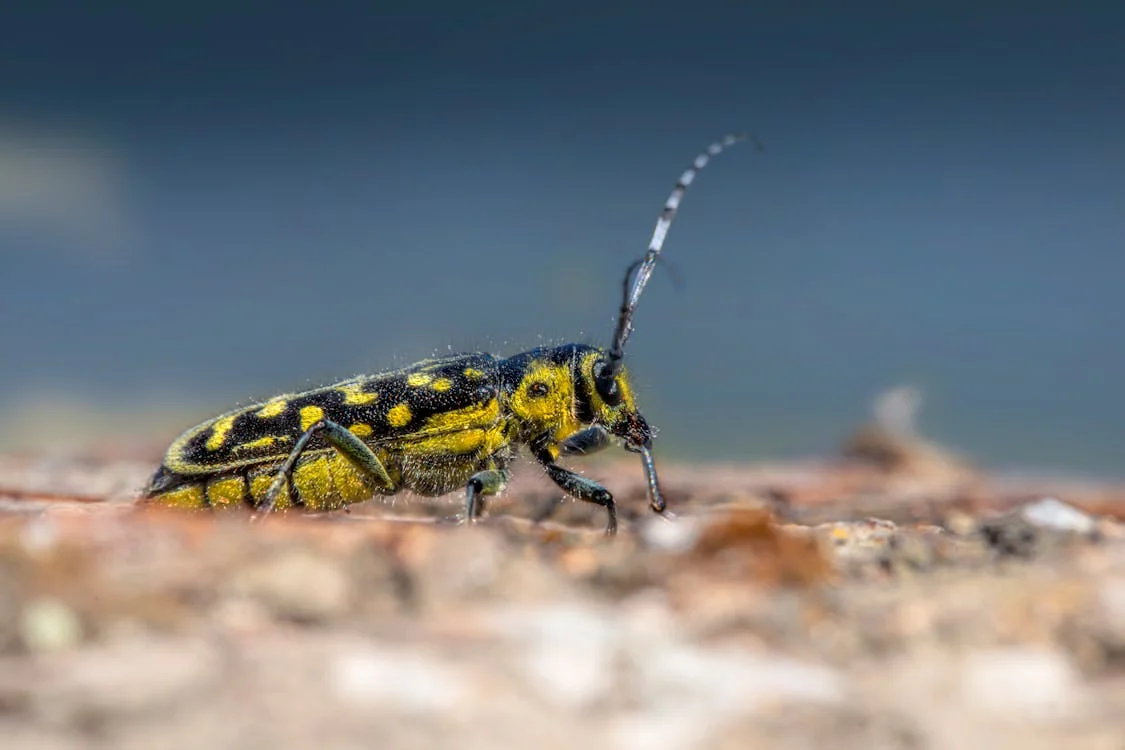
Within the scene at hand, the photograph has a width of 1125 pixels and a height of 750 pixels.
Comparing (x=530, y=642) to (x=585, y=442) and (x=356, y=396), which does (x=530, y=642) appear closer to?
(x=356, y=396)

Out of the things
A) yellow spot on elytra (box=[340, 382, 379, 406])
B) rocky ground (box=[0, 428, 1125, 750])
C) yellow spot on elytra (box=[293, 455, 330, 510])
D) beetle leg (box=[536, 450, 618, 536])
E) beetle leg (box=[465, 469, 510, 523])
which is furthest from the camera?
yellow spot on elytra (box=[340, 382, 379, 406])

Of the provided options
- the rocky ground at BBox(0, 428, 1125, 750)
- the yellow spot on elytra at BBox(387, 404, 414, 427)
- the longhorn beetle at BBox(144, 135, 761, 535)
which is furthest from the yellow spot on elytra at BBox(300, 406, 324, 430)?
the rocky ground at BBox(0, 428, 1125, 750)

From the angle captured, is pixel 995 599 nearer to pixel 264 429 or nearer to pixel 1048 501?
pixel 1048 501

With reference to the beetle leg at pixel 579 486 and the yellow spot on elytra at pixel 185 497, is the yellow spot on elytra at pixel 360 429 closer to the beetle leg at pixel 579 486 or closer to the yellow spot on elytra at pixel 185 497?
the yellow spot on elytra at pixel 185 497

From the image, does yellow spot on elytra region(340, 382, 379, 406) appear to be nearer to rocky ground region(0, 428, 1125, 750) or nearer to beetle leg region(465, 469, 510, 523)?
beetle leg region(465, 469, 510, 523)

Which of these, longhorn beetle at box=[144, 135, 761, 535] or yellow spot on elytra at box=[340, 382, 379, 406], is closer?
longhorn beetle at box=[144, 135, 761, 535]
